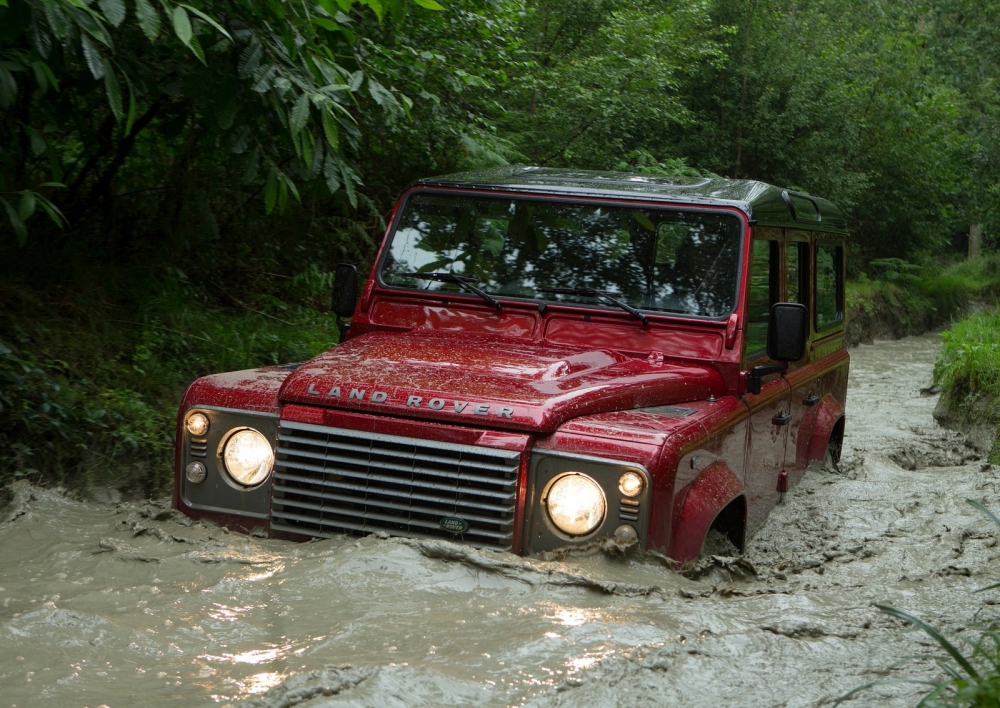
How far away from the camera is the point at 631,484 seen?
3.62m

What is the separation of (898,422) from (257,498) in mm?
8179

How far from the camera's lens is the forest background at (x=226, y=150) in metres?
5.08

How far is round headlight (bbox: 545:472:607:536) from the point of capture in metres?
3.69

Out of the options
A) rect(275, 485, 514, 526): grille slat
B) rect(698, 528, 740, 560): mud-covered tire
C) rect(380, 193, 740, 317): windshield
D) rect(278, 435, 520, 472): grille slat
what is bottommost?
rect(698, 528, 740, 560): mud-covered tire

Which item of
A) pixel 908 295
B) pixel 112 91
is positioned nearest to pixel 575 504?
pixel 112 91

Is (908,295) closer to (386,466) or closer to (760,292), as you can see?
(760,292)

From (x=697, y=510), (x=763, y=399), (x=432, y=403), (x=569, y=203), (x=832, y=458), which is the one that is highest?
(x=569, y=203)

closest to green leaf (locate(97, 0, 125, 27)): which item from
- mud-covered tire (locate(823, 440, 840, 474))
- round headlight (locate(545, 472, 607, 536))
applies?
round headlight (locate(545, 472, 607, 536))

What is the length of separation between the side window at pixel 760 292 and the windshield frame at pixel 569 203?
0.39ft

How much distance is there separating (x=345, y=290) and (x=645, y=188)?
151cm

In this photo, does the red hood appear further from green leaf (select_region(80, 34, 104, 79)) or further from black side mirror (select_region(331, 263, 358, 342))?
green leaf (select_region(80, 34, 104, 79))

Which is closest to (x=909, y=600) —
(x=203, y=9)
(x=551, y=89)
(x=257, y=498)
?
(x=257, y=498)

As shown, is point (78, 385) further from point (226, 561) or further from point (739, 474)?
point (739, 474)

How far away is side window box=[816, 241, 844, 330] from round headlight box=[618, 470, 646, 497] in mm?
3088
